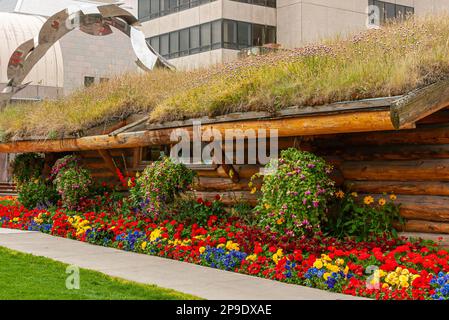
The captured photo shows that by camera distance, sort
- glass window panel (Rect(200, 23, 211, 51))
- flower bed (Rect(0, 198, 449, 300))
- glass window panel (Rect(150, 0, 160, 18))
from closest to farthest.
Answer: flower bed (Rect(0, 198, 449, 300)), glass window panel (Rect(200, 23, 211, 51)), glass window panel (Rect(150, 0, 160, 18))

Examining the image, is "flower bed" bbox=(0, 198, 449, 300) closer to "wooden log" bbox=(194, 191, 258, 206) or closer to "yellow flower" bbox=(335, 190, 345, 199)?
"wooden log" bbox=(194, 191, 258, 206)

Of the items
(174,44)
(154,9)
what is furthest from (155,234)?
(154,9)

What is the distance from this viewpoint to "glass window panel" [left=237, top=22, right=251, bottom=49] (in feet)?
125

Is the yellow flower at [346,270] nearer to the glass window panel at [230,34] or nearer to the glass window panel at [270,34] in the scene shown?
the glass window panel at [230,34]

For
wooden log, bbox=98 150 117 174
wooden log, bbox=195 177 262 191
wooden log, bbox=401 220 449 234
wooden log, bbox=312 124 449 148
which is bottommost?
wooden log, bbox=401 220 449 234

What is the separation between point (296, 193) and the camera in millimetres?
8641

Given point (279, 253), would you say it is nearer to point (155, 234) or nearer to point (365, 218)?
point (365, 218)

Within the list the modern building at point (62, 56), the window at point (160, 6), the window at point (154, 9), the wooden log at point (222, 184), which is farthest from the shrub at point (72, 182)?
the window at point (154, 9)

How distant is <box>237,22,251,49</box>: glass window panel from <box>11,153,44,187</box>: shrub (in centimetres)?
2313

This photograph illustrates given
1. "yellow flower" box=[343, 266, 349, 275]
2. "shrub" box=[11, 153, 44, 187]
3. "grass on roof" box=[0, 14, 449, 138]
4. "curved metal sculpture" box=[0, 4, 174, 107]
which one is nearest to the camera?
"yellow flower" box=[343, 266, 349, 275]

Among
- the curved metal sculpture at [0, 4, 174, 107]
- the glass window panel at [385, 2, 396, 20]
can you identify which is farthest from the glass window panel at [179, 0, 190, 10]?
the curved metal sculpture at [0, 4, 174, 107]

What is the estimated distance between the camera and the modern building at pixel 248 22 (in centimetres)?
3766

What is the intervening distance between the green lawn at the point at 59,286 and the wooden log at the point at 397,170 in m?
3.58

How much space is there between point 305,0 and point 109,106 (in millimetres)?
26448
